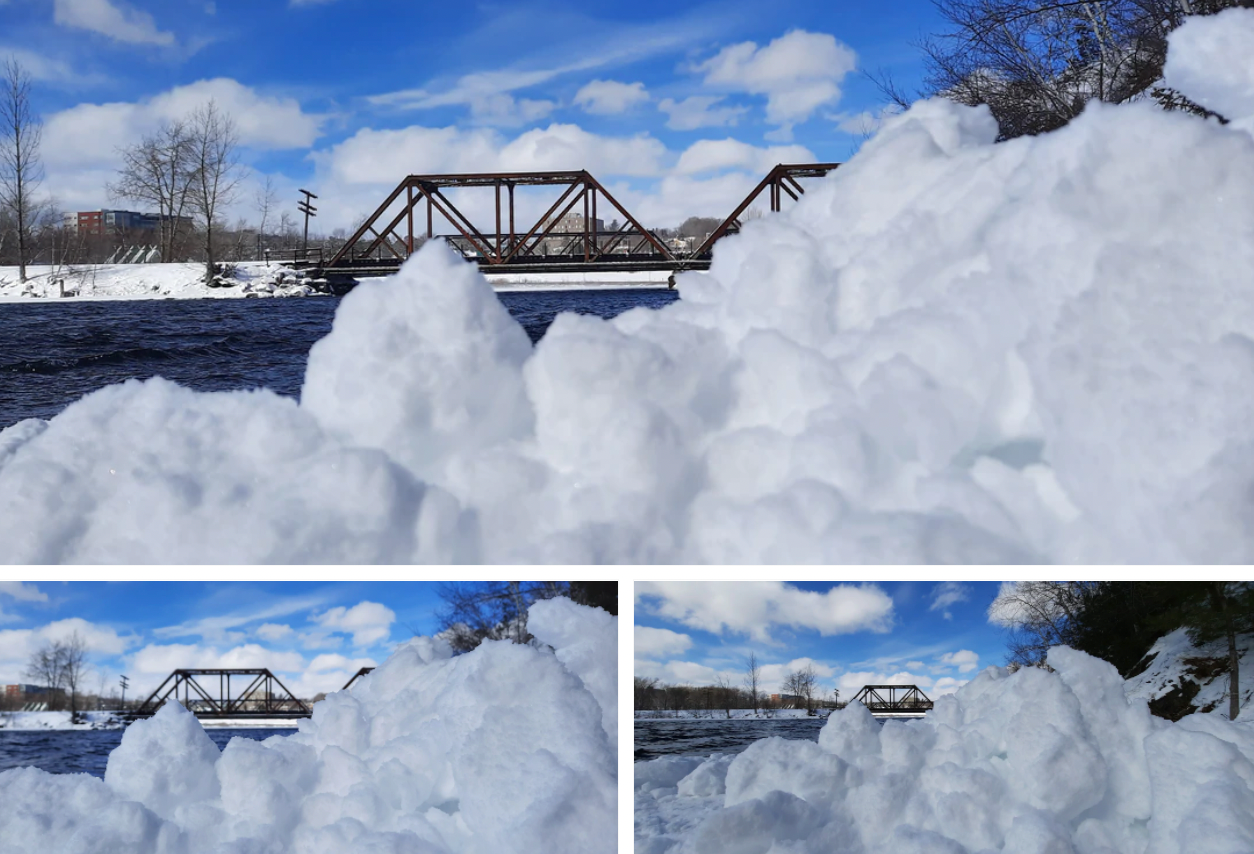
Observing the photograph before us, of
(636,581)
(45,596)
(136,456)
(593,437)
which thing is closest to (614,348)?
(593,437)

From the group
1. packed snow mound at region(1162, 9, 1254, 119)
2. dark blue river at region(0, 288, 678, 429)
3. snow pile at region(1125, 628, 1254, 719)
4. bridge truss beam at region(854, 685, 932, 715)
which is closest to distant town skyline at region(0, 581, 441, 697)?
Result: bridge truss beam at region(854, 685, 932, 715)

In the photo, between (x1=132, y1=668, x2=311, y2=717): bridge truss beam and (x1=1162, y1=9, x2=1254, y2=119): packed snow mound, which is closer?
(x1=132, y1=668, x2=311, y2=717): bridge truss beam

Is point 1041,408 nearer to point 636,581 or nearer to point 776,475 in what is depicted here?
point 776,475

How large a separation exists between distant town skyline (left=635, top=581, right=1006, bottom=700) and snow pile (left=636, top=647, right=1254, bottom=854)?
10 cm

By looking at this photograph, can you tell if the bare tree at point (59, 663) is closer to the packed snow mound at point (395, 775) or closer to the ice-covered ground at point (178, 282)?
the packed snow mound at point (395, 775)

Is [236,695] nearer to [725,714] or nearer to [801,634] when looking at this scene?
[725,714]

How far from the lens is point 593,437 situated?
2.85m

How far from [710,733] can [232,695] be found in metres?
1.24

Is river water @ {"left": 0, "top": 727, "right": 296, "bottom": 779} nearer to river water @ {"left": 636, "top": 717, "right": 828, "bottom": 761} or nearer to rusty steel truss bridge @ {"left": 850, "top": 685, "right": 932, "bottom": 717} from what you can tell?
river water @ {"left": 636, "top": 717, "right": 828, "bottom": 761}

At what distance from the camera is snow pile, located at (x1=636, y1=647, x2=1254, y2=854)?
7.23 ft

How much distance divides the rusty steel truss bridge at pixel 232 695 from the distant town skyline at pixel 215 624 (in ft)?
0.07

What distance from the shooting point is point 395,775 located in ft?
7.52

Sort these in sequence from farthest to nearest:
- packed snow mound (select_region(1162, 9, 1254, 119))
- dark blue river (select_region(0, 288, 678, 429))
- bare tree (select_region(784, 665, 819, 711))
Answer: dark blue river (select_region(0, 288, 678, 429)), packed snow mound (select_region(1162, 9, 1254, 119)), bare tree (select_region(784, 665, 819, 711))

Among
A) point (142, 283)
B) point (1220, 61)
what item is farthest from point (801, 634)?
point (142, 283)
